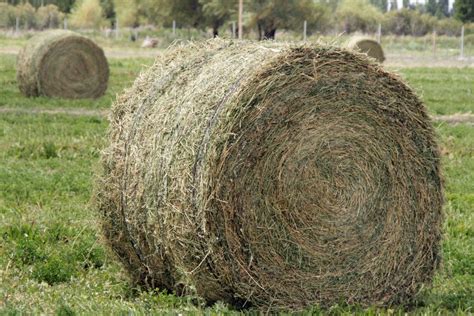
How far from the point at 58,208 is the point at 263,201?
3.36 m

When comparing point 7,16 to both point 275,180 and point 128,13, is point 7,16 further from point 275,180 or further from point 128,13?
point 275,180

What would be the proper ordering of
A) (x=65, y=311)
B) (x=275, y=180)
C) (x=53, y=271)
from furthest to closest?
1. (x=53, y=271)
2. (x=275, y=180)
3. (x=65, y=311)

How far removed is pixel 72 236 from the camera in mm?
8391

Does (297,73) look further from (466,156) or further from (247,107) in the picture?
(466,156)

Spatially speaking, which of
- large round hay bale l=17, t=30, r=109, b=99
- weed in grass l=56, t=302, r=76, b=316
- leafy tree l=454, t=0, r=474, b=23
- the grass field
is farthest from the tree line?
weed in grass l=56, t=302, r=76, b=316

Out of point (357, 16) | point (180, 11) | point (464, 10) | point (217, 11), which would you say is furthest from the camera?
point (357, 16)

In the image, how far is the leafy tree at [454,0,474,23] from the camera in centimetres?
7894

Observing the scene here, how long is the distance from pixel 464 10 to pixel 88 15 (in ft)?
96.2

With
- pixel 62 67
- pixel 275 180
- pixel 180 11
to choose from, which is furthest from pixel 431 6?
pixel 275 180

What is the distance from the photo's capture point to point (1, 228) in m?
8.38

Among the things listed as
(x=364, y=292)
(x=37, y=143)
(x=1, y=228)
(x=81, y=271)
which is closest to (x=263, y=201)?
(x=364, y=292)

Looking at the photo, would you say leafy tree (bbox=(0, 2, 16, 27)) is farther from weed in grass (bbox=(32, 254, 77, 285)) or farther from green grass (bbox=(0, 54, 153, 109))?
weed in grass (bbox=(32, 254, 77, 285))

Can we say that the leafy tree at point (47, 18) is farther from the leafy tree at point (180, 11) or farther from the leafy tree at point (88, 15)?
the leafy tree at point (180, 11)

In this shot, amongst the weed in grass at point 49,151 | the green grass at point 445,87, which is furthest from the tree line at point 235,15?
the weed in grass at point 49,151
